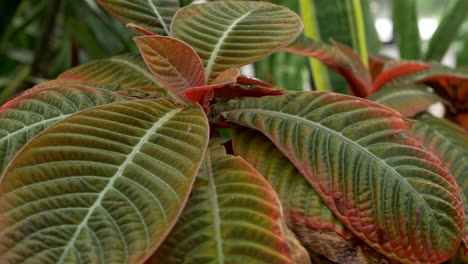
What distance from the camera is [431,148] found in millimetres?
594

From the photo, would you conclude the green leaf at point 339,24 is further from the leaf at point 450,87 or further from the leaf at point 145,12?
the leaf at point 145,12

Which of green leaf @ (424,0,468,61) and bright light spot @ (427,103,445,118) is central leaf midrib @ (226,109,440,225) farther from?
green leaf @ (424,0,468,61)

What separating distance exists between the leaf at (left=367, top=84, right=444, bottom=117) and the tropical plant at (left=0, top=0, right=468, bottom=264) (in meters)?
0.19

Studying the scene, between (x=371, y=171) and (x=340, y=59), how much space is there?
11.4 inches

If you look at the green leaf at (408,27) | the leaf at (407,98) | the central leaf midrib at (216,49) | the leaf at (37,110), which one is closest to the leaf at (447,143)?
the leaf at (407,98)

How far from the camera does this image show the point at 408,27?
1.05 metres

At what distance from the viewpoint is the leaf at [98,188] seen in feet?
1.12

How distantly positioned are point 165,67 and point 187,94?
38 millimetres

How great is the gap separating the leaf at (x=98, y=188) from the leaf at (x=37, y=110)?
2.5 inches

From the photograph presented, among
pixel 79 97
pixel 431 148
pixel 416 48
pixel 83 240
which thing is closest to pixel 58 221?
pixel 83 240

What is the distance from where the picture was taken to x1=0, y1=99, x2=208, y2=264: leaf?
0.34m

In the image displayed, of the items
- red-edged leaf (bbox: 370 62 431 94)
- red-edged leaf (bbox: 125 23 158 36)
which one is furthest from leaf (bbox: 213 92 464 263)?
red-edged leaf (bbox: 370 62 431 94)

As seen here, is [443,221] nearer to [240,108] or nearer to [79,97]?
[240,108]

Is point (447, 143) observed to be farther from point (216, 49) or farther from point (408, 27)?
point (408, 27)
